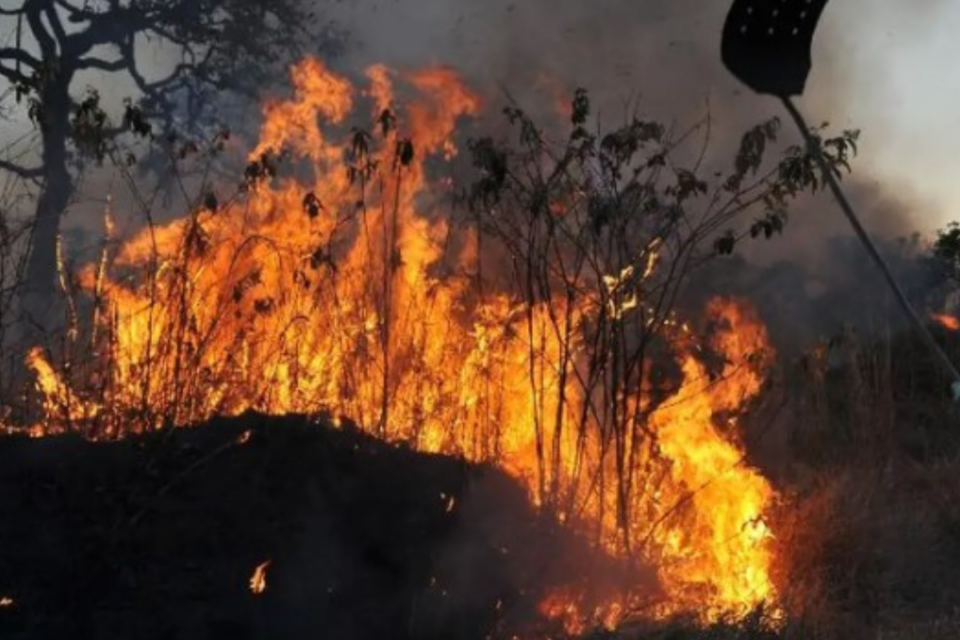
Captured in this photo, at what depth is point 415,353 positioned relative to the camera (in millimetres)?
6465

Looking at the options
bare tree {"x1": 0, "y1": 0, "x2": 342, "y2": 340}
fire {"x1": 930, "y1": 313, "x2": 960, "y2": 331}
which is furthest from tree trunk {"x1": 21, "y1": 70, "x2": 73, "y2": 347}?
fire {"x1": 930, "y1": 313, "x2": 960, "y2": 331}

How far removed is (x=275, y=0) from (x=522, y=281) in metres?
9.19

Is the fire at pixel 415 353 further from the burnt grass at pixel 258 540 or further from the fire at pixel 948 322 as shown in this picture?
the fire at pixel 948 322

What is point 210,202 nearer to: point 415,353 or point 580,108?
point 415,353

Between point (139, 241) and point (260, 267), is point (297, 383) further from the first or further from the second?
point (139, 241)

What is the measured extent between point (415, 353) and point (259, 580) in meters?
2.27

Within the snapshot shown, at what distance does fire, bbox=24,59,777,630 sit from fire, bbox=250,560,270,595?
1.09m

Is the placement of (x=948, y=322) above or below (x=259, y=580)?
above

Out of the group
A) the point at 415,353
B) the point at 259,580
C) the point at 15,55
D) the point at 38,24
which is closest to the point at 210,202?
the point at 415,353

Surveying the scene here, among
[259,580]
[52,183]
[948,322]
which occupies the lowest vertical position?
[259,580]

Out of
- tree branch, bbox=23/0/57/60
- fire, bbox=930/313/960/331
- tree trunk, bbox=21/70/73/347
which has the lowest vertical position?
fire, bbox=930/313/960/331

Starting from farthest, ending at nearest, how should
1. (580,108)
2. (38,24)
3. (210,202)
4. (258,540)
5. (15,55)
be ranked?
(38,24), (15,55), (580,108), (210,202), (258,540)

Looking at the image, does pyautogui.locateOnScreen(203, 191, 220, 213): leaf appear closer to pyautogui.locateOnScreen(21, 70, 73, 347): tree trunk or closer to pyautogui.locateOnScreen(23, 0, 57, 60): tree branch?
pyautogui.locateOnScreen(21, 70, 73, 347): tree trunk

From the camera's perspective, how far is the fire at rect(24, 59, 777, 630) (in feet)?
18.5
